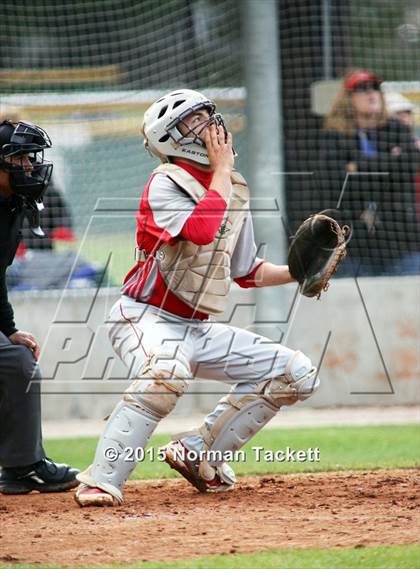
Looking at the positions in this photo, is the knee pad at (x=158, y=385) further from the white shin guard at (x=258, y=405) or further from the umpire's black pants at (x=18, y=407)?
the umpire's black pants at (x=18, y=407)

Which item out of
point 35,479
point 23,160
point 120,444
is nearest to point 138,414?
point 120,444

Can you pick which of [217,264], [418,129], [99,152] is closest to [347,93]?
[418,129]

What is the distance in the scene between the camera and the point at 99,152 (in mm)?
11523

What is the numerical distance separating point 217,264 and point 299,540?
1.71 metres

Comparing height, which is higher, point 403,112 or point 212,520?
point 403,112

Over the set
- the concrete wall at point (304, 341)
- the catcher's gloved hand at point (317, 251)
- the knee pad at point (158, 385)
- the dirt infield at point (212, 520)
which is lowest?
the concrete wall at point (304, 341)

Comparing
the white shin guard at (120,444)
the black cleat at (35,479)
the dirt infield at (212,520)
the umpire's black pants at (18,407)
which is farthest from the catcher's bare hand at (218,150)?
the black cleat at (35,479)

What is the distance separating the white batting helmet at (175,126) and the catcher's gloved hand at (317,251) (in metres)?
0.68

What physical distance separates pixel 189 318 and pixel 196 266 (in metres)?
0.33

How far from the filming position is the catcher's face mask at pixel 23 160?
6.24m

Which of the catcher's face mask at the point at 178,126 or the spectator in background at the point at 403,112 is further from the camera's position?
the spectator in background at the point at 403,112

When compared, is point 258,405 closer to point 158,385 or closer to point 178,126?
point 158,385

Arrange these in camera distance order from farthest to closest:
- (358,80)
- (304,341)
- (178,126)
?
(304,341)
(358,80)
(178,126)

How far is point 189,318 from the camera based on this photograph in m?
6.13
